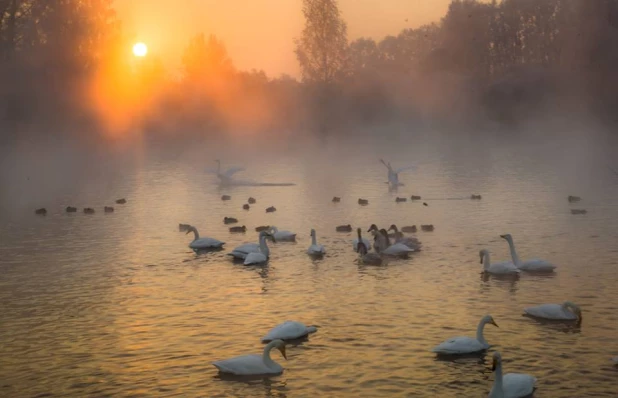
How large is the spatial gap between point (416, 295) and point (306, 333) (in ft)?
12.8

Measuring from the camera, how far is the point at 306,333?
55.3 ft

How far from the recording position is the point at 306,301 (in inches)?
779

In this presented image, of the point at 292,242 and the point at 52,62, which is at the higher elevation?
the point at 52,62

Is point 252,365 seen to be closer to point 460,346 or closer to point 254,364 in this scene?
point 254,364

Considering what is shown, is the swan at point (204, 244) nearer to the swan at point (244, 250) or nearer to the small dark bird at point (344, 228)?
the swan at point (244, 250)

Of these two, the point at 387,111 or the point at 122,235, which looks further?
the point at 387,111

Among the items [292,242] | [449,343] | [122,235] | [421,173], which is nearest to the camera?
[449,343]

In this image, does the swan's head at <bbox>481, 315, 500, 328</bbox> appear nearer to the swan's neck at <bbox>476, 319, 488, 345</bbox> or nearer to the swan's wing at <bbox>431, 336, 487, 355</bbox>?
the swan's neck at <bbox>476, 319, 488, 345</bbox>

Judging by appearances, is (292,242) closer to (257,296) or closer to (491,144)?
(257,296)

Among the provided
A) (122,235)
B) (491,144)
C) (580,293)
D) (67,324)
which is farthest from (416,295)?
(491,144)

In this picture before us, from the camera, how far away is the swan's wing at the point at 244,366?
14.8 meters

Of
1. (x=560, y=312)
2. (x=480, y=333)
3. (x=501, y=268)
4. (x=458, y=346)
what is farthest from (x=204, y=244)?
(x=458, y=346)

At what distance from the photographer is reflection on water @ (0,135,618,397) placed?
583 inches

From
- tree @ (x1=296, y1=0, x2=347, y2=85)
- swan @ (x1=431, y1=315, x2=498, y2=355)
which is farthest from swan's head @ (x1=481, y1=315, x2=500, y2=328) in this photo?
tree @ (x1=296, y1=0, x2=347, y2=85)
